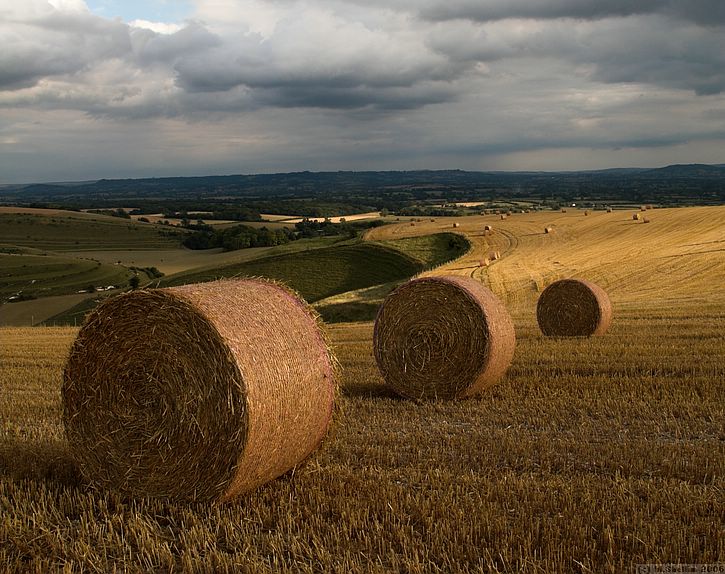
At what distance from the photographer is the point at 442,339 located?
35.9 ft

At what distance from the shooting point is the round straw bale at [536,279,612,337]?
53.6 ft

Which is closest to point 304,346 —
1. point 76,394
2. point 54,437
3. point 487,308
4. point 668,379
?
point 76,394

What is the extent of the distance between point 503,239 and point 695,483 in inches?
1576

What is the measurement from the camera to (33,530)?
5.41 meters

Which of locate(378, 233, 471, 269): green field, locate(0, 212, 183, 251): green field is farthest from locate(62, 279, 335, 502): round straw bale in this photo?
locate(0, 212, 183, 251): green field

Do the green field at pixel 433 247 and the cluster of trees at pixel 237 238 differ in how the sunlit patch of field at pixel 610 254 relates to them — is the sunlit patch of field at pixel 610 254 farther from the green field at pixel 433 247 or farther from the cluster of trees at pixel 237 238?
the cluster of trees at pixel 237 238

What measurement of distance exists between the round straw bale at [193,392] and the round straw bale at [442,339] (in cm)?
427

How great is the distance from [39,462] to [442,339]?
598cm

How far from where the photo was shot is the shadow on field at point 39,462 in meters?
6.65

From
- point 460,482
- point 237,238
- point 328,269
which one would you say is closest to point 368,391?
point 460,482

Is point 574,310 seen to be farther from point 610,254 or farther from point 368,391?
point 610,254

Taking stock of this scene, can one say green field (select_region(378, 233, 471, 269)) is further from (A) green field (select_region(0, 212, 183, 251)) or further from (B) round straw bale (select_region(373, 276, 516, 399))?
(A) green field (select_region(0, 212, 183, 251))

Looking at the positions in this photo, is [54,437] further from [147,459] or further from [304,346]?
[304,346]

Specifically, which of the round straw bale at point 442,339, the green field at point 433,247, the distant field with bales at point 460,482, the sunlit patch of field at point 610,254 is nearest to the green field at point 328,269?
the green field at point 433,247
